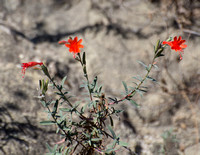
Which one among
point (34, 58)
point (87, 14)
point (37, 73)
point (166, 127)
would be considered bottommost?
point (166, 127)

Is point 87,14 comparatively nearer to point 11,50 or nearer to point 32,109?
point 11,50

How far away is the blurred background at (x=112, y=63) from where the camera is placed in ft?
8.45

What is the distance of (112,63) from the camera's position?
3520mm

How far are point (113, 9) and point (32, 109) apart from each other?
2424 mm

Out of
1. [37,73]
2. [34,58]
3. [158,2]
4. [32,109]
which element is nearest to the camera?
[32,109]

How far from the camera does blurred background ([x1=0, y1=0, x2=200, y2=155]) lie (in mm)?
2576

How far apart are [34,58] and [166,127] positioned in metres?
2.27

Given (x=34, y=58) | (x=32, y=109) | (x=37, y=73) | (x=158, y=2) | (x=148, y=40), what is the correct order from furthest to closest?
(x=158, y=2) < (x=148, y=40) < (x=34, y=58) < (x=37, y=73) < (x=32, y=109)

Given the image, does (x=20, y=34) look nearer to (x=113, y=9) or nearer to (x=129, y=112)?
(x=113, y=9)

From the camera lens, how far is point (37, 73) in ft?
10.0

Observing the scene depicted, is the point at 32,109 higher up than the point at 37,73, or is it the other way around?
the point at 37,73

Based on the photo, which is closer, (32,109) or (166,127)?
(32,109)

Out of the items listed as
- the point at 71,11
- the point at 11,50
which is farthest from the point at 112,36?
the point at 11,50

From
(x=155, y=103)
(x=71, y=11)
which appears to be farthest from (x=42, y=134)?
(x=71, y=11)
